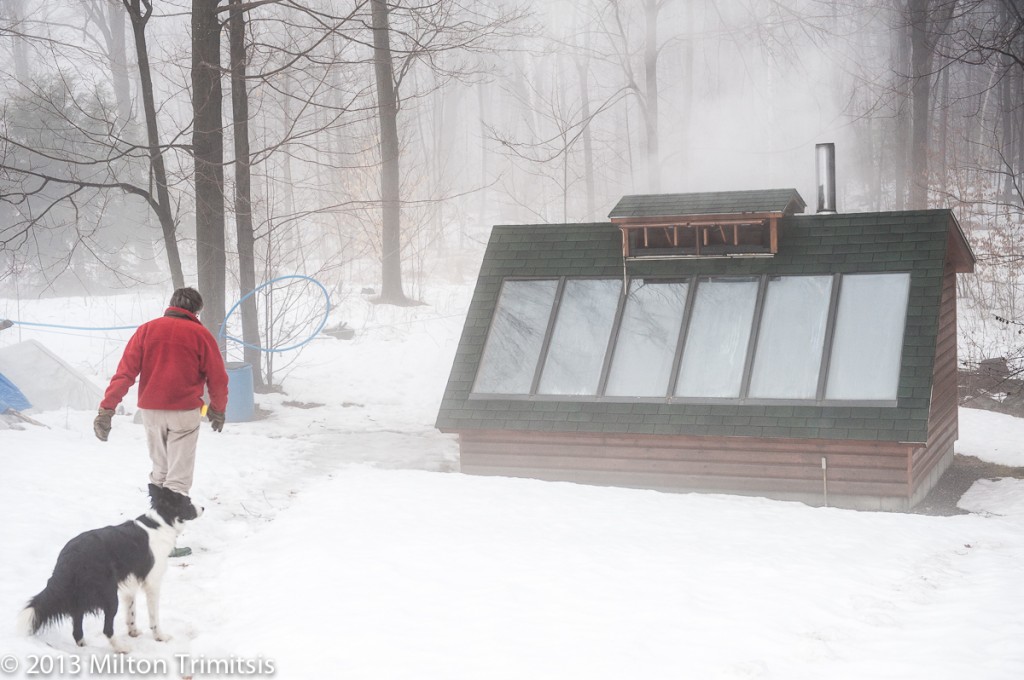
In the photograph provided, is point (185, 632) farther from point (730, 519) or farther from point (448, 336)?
point (448, 336)

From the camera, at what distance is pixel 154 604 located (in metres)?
5.13

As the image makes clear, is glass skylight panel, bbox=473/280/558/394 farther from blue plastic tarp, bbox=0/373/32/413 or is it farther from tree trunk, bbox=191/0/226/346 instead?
blue plastic tarp, bbox=0/373/32/413

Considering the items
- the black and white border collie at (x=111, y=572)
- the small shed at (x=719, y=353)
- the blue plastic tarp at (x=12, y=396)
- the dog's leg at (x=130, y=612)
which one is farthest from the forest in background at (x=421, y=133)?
the dog's leg at (x=130, y=612)

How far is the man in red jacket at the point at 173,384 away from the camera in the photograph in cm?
632

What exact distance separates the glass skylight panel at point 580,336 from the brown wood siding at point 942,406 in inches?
123

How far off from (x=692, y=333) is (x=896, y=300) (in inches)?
75.9

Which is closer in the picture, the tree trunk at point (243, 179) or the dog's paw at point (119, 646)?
the dog's paw at point (119, 646)

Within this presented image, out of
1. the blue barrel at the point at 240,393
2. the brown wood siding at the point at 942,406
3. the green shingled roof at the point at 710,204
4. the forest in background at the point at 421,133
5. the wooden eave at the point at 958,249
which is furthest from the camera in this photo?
the forest in background at the point at 421,133

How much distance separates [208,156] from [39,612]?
8.58 meters

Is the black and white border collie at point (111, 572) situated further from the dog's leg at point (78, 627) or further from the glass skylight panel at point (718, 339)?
the glass skylight panel at point (718, 339)

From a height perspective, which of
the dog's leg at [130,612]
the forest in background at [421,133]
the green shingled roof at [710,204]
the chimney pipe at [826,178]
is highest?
the forest in background at [421,133]

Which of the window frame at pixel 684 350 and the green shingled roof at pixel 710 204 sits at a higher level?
the green shingled roof at pixel 710 204

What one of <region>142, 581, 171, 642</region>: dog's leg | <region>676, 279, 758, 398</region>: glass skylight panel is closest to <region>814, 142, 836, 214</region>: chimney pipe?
<region>676, 279, 758, 398</region>: glass skylight panel

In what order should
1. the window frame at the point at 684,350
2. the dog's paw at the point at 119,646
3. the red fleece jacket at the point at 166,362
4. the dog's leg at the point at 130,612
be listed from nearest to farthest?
1. the dog's paw at the point at 119,646
2. the dog's leg at the point at 130,612
3. the red fleece jacket at the point at 166,362
4. the window frame at the point at 684,350
